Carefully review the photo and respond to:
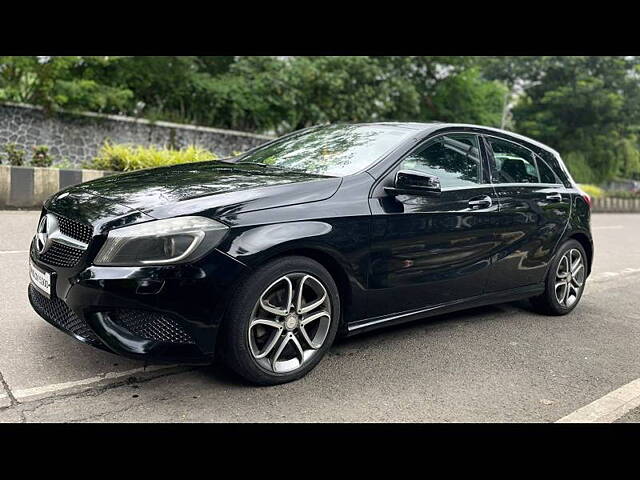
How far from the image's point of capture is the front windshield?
13.6ft

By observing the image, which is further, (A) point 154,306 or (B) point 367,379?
(B) point 367,379

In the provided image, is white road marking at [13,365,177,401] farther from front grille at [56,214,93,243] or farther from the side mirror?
the side mirror

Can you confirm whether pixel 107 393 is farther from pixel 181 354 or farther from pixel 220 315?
pixel 220 315

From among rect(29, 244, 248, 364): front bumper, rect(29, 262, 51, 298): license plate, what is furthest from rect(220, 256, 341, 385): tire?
rect(29, 262, 51, 298): license plate

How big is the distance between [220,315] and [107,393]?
2.33ft

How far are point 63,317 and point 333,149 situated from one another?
2.09m

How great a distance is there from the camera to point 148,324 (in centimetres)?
313

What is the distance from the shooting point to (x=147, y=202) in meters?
3.31

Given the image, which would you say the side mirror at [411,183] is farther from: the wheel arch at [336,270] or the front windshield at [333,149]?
the wheel arch at [336,270]

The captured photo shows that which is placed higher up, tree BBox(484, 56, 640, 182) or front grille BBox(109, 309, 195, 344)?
tree BBox(484, 56, 640, 182)

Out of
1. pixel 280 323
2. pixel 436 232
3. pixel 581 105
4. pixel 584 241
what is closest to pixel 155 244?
pixel 280 323

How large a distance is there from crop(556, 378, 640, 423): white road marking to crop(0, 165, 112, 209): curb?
812 centimetres

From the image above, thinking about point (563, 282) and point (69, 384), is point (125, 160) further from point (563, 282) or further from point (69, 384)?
point (69, 384)
